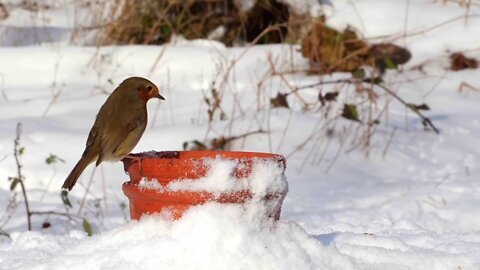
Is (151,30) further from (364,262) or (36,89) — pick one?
(364,262)

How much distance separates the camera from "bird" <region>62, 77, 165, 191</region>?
3410 mm

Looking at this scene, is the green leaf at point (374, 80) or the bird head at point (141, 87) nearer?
the bird head at point (141, 87)

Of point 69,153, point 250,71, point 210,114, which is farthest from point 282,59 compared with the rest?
point 69,153

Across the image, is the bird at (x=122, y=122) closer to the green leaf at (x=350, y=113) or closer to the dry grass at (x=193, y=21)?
the green leaf at (x=350, y=113)

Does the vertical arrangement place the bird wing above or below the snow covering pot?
below

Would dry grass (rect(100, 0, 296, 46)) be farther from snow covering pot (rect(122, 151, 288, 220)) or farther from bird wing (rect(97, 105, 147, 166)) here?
snow covering pot (rect(122, 151, 288, 220))

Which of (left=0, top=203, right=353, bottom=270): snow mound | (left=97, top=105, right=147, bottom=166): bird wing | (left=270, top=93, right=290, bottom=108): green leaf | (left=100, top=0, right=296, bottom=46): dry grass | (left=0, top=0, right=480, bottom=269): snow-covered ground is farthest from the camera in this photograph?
(left=100, top=0, right=296, bottom=46): dry grass

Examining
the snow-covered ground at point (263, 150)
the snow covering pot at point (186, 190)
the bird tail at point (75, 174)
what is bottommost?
the snow-covered ground at point (263, 150)

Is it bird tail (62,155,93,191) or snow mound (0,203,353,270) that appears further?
bird tail (62,155,93,191)

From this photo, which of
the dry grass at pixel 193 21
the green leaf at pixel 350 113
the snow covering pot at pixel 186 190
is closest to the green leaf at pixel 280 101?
the green leaf at pixel 350 113

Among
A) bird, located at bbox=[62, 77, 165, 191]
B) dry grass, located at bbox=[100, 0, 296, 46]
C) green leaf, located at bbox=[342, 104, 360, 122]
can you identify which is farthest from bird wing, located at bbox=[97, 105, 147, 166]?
dry grass, located at bbox=[100, 0, 296, 46]

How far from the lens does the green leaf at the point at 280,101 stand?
603cm

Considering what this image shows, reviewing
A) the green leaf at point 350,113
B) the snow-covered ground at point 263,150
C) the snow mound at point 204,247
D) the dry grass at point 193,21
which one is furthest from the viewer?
the dry grass at point 193,21

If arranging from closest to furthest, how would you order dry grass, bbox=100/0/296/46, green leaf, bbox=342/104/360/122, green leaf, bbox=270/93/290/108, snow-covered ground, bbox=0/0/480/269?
snow-covered ground, bbox=0/0/480/269 → green leaf, bbox=342/104/360/122 → green leaf, bbox=270/93/290/108 → dry grass, bbox=100/0/296/46
